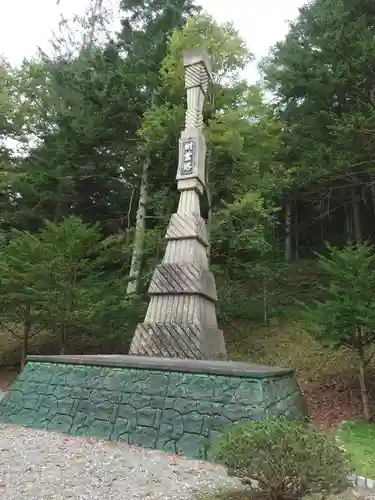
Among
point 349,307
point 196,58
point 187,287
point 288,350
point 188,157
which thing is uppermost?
point 196,58

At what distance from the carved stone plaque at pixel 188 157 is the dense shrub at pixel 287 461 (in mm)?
5691

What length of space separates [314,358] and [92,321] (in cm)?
468

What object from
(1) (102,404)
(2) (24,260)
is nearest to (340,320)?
(1) (102,404)

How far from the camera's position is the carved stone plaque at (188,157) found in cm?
781

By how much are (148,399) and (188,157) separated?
184 inches

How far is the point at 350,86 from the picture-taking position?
33.1ft

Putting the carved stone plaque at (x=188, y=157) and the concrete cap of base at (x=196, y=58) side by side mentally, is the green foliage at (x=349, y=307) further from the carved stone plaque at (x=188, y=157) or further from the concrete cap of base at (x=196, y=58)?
the concrete cap of base at (x=196, y=58)

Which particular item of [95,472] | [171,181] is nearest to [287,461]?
[95,472]

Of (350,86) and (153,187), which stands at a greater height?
(350,86)

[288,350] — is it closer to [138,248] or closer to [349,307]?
[349,307]

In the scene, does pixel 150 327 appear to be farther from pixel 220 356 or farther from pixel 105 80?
pixel 105 80

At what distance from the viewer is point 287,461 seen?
2572 mm

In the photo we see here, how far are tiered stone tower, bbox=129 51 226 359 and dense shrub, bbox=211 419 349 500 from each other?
3.52m

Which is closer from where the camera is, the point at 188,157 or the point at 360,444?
the point at 360,444
